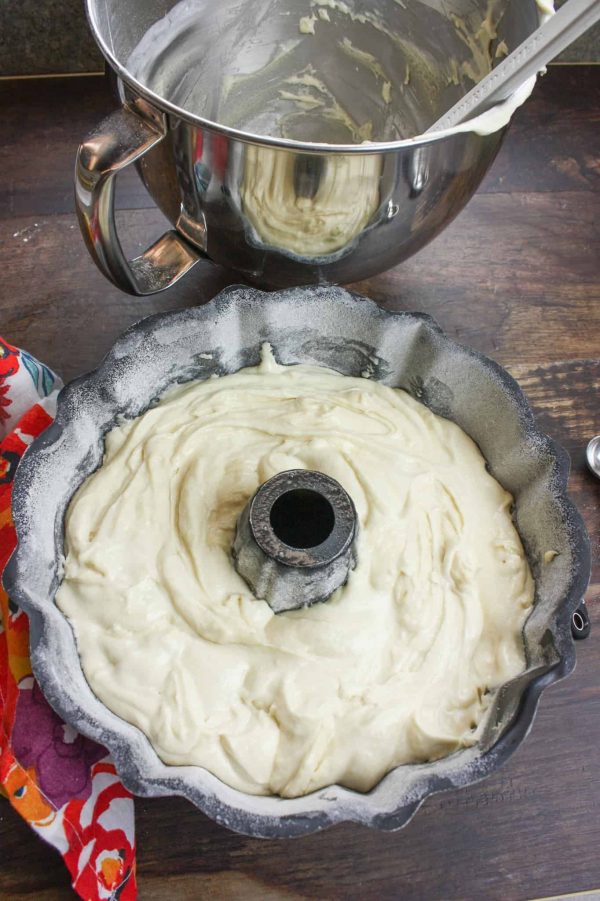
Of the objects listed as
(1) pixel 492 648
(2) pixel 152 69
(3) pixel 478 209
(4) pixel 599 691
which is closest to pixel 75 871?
(1) pixel 492 648

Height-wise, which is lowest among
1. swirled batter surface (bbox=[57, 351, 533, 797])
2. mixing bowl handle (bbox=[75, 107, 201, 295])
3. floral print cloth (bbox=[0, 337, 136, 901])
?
floral print cloth (bbox=[0, 337, 136, 901])

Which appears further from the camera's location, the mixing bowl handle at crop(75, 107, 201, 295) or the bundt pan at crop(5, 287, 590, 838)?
the mixing bowl handle at crop(75, 107, 201, 295)

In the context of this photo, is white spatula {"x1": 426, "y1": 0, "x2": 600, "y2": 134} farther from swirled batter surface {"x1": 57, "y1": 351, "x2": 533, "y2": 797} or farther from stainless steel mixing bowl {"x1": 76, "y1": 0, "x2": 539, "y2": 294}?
swirled batter surface {"x1": 57, "y1": 351, "x2": 533, "y2": 797}

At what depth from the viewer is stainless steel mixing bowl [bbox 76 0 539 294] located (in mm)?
871

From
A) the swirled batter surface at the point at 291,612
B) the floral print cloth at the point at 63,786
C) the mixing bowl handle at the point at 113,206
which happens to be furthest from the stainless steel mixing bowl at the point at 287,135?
the floral print cloth at the point at 63,786

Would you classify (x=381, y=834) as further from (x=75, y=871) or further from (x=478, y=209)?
(x=478, y=209)

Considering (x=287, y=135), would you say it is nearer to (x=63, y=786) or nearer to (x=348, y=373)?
(x=348, y=373)

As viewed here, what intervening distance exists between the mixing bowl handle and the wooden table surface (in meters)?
0.17

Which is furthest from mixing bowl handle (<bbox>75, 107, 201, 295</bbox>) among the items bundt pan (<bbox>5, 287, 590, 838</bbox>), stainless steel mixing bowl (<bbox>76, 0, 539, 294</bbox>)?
bundt pan (<bbox>5, 287, 590, 838</bbox>)

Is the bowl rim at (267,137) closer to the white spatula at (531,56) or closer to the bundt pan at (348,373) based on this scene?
the white spatula at (531,56)

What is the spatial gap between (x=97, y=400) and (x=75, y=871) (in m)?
0.55

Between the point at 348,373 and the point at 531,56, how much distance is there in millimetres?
455

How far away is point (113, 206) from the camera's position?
0.94 metres

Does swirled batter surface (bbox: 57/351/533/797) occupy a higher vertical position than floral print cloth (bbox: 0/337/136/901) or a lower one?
higher
